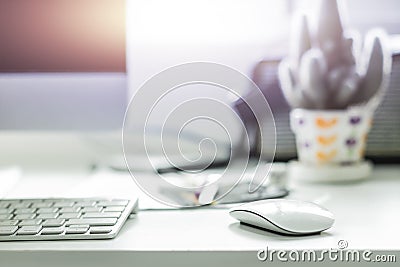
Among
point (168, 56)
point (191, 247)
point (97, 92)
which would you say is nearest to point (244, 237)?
point (191, 247)

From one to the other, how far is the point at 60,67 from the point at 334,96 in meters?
0.38

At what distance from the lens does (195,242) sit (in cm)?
54

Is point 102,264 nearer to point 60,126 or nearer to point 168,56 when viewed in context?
point 60,126

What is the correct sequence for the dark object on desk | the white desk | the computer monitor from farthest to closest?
the dark object on desk → the computer monitor → the white desk

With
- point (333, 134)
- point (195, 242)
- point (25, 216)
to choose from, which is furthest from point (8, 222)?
point (333, 134)

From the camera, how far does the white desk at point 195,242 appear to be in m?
0.51

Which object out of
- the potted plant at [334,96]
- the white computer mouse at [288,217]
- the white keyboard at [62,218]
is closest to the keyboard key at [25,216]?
the white keyboard at [62,218]

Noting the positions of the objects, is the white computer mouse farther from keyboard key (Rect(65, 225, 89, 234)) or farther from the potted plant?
the potted plant

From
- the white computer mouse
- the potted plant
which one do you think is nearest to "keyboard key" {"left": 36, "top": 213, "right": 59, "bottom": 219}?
the white computer mouse

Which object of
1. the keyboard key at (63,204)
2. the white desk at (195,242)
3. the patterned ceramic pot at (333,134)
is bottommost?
the white desk at (195,242)

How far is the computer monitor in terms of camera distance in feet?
2.76

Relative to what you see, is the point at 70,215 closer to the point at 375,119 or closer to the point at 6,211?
the point at 6,211

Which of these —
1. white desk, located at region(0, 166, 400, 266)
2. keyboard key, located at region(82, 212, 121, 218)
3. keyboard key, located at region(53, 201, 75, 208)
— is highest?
keyboard key, located at region(53, 201, 75, 208)

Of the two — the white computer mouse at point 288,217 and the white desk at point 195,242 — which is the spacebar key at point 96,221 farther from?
the white computer mouse at point 288,217
